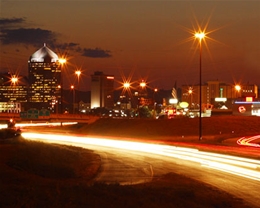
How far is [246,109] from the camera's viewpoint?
322 ft

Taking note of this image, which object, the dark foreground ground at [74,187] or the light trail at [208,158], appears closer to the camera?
the dark foreground ground at [74,187]

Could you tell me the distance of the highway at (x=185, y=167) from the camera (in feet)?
76.3

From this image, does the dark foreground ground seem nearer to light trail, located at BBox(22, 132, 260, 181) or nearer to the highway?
the highway

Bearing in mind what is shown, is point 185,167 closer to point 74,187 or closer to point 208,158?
point 208,158

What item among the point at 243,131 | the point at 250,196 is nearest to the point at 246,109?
the point at 243,131

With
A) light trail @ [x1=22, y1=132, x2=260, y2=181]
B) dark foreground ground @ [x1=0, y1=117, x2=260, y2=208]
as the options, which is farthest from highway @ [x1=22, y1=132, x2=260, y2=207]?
dark foreground ground @ [x1=0, y1=117, x2=260, y2=208]

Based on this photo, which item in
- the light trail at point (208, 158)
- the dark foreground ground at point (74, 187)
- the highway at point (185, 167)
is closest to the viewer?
the dark foreground ground at point (74, 187)

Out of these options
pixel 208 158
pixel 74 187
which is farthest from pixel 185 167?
pixel 74 187

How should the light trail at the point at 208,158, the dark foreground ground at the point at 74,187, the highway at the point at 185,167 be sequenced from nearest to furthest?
the dark foreground ground at the point at 74,187 < the highway at the point at 185,167 < the light trail at the point at 208,158

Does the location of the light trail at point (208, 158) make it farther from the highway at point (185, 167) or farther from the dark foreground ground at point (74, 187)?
the dark foreground ground at point (74, 187)

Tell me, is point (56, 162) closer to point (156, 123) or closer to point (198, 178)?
point (198, 178)

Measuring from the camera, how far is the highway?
23263 mm

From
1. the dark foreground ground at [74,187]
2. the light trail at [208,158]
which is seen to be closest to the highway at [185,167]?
the light trail at [208,158]

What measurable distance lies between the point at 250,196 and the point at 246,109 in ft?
263
